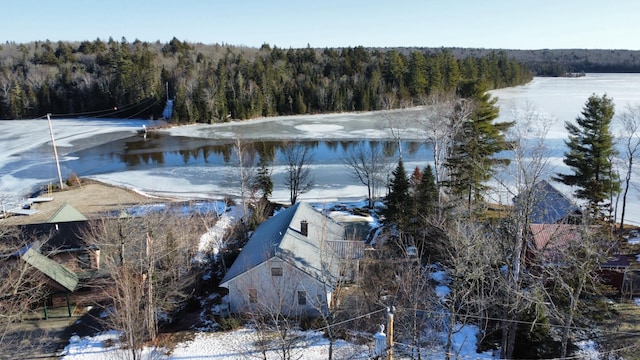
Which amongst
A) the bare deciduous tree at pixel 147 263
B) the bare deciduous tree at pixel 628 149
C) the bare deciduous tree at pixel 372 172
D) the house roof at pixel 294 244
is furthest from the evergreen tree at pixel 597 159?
the bare deciduous tree at pixel 147 263

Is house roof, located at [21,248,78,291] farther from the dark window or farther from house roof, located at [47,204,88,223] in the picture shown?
the dark window

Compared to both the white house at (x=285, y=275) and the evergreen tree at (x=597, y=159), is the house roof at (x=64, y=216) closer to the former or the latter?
the white house at (x=285, y=275)

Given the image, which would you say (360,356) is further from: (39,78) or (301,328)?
(39,78)

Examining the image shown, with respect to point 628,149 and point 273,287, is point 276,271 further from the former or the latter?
point 628,149

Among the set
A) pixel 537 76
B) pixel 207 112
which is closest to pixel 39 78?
pixel 207 112

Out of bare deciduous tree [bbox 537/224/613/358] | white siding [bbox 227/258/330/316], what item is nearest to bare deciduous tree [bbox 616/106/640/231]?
bare deciduous tree [bbox 537/224/613/358]

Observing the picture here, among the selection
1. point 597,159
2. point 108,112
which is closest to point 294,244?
point 597,159
